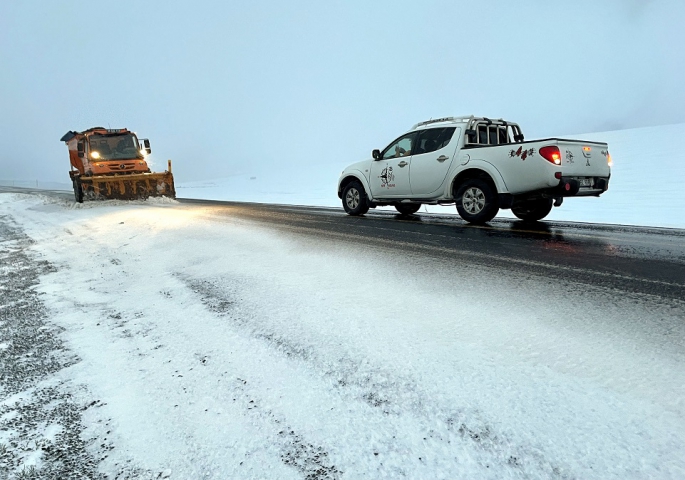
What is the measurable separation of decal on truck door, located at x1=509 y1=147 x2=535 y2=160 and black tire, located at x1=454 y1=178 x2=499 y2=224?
28.7 inches

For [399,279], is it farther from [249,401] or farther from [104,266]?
[104,266]

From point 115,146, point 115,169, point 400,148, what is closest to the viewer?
point 400,148

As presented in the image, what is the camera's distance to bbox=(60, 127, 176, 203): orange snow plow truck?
570 inches

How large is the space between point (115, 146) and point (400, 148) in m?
12.6

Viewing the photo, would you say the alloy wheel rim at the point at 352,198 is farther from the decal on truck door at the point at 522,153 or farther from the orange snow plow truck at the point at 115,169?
the orange snow plow truck at the point at 115,169

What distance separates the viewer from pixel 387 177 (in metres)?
8.95

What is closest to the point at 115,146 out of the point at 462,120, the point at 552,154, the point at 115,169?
the point at 115,169

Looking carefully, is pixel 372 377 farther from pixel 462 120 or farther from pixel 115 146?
pixel 115 146

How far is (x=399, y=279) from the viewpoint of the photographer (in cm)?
383

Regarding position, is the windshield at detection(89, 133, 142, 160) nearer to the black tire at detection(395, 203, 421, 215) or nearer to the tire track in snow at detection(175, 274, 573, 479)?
the black tire at detection(395, 203, 421, 215)

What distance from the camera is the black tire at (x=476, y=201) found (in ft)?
23.8

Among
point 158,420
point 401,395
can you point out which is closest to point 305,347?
point 401,395

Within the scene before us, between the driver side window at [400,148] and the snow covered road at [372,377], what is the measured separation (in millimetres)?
5241

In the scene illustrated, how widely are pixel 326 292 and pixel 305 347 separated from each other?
42.9 inches
